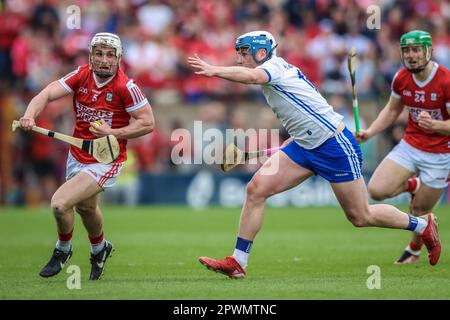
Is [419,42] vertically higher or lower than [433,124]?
Result: higher

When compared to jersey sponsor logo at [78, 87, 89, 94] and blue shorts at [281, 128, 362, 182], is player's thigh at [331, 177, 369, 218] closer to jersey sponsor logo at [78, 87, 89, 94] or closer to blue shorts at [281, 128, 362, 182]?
blue shorts at [281, 128, 362, 182]

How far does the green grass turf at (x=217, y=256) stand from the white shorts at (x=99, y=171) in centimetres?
97

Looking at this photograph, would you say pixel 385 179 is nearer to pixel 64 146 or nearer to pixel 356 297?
pixel 356 297

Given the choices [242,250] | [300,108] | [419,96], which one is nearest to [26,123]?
[242,250]

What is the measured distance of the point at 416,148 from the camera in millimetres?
10594

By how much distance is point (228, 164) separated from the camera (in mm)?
9539

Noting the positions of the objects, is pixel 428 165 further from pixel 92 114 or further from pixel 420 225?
pixel 92 114

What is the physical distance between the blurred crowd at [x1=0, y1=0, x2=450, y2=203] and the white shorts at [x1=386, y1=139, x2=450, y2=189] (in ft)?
26.9

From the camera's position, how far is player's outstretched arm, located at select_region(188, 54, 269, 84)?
309 inches

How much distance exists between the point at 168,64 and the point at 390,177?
388 inches

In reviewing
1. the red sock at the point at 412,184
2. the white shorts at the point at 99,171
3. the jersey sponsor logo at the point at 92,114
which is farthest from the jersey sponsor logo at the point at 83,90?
the red sock at the point at 412,184

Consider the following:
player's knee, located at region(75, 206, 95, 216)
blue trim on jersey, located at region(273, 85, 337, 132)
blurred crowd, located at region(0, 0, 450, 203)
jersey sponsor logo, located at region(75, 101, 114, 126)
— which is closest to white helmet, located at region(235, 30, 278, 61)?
blue trim on jersey, located at region(273, 85, 337, 132)

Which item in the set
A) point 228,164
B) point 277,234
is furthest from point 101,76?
point 277,234
